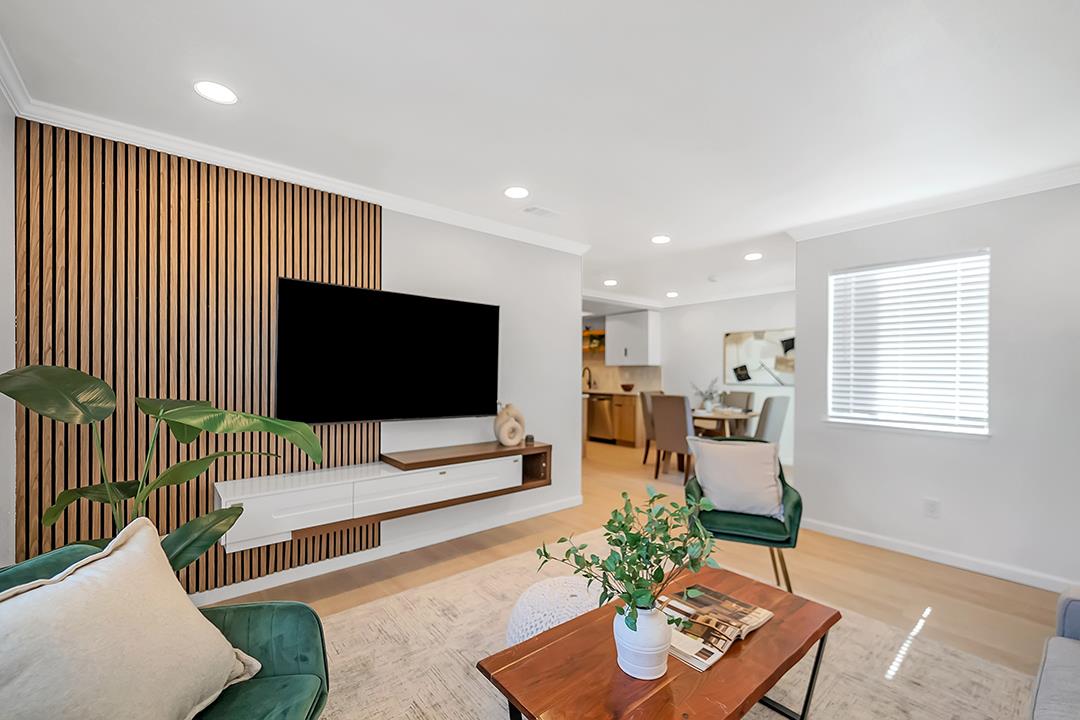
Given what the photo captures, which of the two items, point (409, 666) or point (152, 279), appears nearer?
point (409, 666)

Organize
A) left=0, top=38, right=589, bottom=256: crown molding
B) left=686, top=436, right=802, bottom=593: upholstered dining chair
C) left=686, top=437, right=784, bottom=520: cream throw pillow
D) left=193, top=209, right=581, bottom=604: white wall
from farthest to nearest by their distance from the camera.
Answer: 1. left=193, top=209, right=581, bottom=604: white wall
2. left=686, top=437, right=784, bottom=520: cream throw pillow
3. left=686, top=436, right=802, bottom=593: upholstered dining chair
4. left=0, top=38, right=589, bottom=256: crown molding

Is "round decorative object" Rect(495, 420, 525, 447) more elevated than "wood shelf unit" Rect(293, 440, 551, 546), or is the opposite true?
"round decorative object" Rect(495, 420, 525, 447)

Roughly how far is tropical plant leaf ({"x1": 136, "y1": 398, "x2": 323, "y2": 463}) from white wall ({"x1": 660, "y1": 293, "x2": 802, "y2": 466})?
251 inches

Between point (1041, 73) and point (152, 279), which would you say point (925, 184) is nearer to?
point (1041, 73)

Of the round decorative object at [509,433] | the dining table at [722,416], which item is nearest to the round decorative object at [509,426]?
the round decorative object at [509,433]

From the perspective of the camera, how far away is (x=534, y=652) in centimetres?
152

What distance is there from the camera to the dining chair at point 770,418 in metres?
5.50

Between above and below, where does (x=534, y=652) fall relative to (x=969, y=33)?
below

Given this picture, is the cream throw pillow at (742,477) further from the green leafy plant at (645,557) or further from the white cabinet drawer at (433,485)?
the green leafy plant at (645,557)

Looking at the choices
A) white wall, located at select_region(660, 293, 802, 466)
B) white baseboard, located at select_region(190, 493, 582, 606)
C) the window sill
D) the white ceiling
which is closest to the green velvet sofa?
white baseboard, located at select_region(190, 493, 582, 606)

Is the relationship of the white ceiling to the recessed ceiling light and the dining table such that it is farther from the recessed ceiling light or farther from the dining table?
the dining table

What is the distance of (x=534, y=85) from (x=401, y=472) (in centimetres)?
220

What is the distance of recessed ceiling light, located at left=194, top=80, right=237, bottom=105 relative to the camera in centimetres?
205

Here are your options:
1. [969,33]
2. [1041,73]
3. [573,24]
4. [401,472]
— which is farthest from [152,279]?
[1041,73]
